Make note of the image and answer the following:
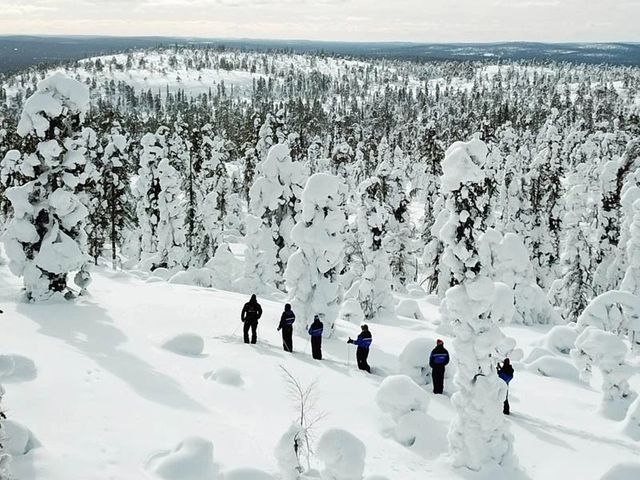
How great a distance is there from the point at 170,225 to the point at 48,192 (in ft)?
55.2

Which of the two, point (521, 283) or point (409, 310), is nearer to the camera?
point (409, 310)

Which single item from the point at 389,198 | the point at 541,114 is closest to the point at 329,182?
the point at 389,198

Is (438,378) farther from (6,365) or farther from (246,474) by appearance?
(6,365)

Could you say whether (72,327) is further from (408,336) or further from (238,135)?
(238,135)

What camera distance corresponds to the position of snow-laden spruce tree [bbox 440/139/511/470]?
10867 millimetres

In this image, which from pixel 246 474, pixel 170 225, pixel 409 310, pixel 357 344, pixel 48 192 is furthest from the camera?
pixel 170 225

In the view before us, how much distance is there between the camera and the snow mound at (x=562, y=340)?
21.3m

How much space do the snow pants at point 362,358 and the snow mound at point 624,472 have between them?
20.9 feet

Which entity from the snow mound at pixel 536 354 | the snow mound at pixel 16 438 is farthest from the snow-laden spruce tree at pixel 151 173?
the snow mound at pixel 16 438

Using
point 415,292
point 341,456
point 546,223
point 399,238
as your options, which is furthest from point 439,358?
point 546,223

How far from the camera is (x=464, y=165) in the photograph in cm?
1068

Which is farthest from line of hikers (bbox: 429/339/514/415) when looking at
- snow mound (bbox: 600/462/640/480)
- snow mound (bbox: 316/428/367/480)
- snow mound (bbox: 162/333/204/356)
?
snow mound (bbox: 162/333/204/356)

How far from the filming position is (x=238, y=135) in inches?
3634

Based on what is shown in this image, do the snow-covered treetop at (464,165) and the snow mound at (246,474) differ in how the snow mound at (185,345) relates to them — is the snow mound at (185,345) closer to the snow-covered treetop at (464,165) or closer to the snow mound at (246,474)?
the snow mound at (246,474)
